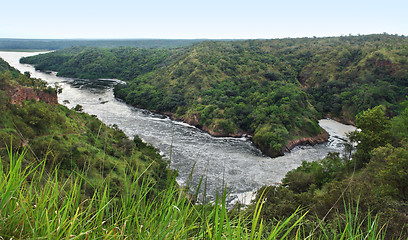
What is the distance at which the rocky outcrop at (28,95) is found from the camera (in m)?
23.4

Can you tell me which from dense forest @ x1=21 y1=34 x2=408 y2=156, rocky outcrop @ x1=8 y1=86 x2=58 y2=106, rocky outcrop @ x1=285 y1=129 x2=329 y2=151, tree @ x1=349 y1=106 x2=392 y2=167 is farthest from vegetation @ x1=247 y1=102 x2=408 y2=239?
rocky outcrop @ x1=8 y1=86 x2=58 y2=106

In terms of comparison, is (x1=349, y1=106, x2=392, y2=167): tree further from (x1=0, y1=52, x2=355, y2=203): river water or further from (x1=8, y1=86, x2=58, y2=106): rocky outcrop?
(x1=8, y1=86, x2=58, y2=106): rocky outcrop

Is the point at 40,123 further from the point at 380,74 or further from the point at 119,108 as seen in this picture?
the point at 380,74

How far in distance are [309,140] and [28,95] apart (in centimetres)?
3357

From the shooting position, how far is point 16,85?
80.9 ft

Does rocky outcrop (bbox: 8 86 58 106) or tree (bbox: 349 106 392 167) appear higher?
rocky outcrop (bbox: 8 86 58 106)

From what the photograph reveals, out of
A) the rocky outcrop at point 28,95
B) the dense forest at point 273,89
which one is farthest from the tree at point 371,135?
the rocky outcrop at point 28,95

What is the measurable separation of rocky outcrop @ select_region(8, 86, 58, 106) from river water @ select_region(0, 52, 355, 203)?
10.8 m

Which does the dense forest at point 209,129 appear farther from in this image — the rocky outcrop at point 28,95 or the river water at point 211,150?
the river water at point 211,150

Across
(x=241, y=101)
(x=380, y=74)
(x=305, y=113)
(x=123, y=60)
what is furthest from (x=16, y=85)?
(x=123, y=60)

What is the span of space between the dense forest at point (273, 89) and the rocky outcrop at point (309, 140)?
0.57 ft

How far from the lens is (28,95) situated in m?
25.8

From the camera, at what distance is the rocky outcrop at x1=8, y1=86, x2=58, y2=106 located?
23422 millimetres

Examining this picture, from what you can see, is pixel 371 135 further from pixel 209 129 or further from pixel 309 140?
pixel 209 129
